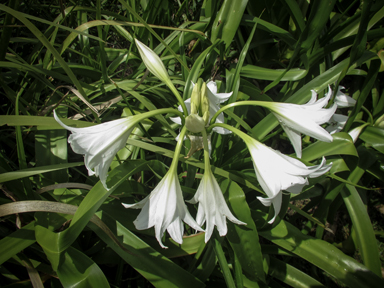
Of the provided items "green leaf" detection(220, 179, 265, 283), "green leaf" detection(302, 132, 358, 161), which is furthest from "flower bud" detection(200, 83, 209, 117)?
"green leaf" detection(302, 132, 358, 161)

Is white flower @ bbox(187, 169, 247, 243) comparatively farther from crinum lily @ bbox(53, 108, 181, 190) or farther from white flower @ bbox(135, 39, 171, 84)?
white flower @ bbox(135, 39, 171, 84)

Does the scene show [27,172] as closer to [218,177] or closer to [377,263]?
[218,177]

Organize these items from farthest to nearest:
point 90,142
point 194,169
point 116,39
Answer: point 116,39 < point 194,169 < point 90,142

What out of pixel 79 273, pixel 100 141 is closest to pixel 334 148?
pixel 100 141

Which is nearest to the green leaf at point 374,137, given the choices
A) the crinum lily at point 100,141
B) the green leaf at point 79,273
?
the crinum lily at point 100,141

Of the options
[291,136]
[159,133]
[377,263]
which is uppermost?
[291,136]

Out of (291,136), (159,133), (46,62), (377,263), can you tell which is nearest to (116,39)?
(46,62)
